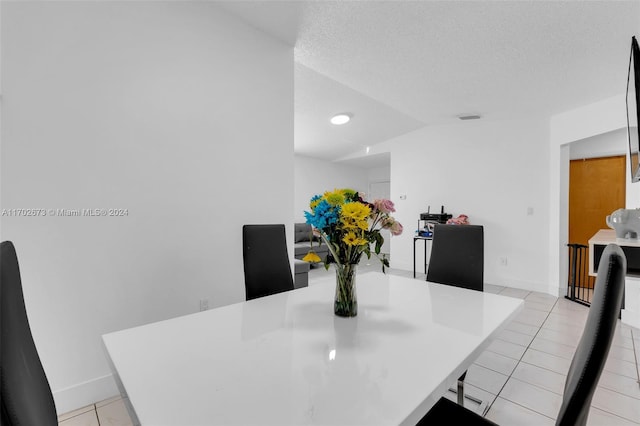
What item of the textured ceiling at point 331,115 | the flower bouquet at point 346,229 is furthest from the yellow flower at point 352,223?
the textured ceiling at point 331,115

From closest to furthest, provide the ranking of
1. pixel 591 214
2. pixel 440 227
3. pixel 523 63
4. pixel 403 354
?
pixel 403 354 < pixel 440 227 < pixel 523 63 < pixel 591 214

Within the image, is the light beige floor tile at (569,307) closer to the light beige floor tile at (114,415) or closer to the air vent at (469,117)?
the air vent at (469,117)

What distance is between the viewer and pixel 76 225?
1688 millimetres

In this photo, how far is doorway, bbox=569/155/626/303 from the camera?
4.13 m

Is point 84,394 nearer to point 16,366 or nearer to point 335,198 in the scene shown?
point 16,366

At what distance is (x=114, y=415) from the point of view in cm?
164

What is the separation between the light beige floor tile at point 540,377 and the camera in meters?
1.90

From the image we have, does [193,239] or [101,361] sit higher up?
[193,239]

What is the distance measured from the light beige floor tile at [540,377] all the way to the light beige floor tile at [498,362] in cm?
4

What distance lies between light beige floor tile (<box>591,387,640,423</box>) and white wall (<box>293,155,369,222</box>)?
16.1 ft

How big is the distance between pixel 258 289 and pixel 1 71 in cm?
174

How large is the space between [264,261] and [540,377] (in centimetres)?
203

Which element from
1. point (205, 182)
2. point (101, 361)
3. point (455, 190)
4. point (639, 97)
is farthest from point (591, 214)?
point (101, 361)

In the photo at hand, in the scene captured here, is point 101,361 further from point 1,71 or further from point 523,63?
point 523,63
